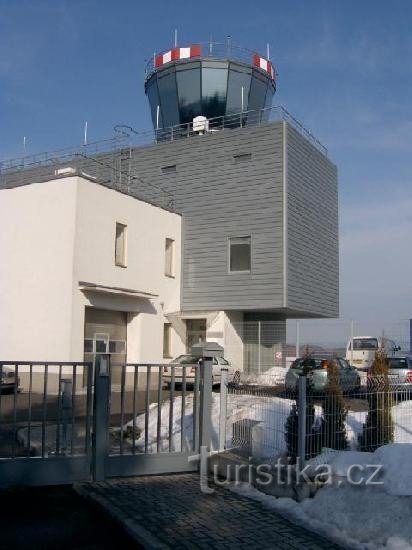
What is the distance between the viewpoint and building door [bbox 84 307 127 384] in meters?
24.3

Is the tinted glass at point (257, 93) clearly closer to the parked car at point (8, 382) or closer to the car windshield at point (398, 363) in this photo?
Answer: the car windshield at point (398, 363)

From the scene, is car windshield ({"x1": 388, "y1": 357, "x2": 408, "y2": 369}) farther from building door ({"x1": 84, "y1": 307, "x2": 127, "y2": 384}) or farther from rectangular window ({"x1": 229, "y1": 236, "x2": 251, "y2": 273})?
building door ({"x1": 84, "y1": 307, "x2": 127, "y2": 384})

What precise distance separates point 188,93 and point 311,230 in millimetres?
10505

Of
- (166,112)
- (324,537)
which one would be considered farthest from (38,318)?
(324,537)

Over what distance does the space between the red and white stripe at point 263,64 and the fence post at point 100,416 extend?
97.6ft

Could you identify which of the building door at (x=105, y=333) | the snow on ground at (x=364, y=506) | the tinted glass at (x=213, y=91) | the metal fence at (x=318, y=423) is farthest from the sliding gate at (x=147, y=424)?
the tinted glass at (x=213, y=91)

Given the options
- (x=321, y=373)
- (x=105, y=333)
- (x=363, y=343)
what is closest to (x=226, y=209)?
(x=105, y=333)

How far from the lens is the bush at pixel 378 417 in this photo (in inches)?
350

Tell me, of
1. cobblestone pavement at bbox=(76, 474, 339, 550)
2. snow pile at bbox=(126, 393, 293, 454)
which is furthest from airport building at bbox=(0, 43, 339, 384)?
cobblestone pavement at bbox=(76, 474, 339, 550)

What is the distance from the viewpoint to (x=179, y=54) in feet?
113

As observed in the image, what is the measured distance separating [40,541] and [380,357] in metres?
5.45

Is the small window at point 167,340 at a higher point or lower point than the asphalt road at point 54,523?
higher

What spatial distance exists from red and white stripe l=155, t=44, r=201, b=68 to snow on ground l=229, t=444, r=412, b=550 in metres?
30.0

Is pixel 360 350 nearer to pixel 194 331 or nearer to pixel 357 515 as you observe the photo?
pixel 194 331
